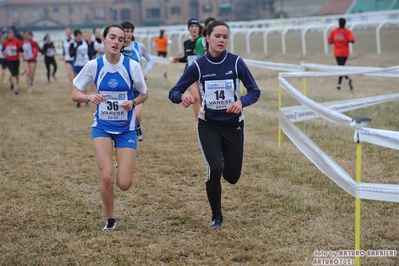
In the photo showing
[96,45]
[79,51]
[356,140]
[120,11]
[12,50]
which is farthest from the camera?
[120,11]

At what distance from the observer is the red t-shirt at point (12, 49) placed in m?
21.5

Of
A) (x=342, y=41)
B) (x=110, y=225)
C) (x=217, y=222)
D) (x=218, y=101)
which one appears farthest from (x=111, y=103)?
(x=342, y=41)

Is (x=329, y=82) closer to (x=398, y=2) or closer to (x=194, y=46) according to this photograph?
(x=194, y=46)

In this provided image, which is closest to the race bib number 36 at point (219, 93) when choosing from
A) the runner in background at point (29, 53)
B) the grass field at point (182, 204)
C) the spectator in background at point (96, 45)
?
the grass field at point (182, 204)

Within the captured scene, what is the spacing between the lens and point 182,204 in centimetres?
769

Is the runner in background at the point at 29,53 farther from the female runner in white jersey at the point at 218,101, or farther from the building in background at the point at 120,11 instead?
the building in background at the point at 120,11

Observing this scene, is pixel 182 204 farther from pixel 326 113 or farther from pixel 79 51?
pixel 79 51

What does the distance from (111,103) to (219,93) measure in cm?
109

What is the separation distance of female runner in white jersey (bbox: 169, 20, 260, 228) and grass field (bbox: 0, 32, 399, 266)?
2.05ft

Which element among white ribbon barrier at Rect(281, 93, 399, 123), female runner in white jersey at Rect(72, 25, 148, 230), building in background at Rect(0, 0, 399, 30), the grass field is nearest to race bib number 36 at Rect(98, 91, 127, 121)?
female runner in white jersey at Rect(72, 25, 148, 230)

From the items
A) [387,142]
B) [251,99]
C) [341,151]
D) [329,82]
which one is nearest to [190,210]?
[251,99]

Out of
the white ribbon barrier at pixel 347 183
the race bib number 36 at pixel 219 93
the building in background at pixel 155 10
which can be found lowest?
the white ribbon barrier at pixel 347 183

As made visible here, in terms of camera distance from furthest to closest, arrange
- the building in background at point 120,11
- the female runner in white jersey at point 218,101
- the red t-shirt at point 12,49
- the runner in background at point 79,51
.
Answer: the building in background at point 120,11 → the red t-shirt at point 12,49 → the runner in background at point 79,51 → the female runner in white jersey at point 218,101

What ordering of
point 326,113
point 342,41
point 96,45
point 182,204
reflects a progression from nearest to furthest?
point 326,113, point 182,204, point 96,45, point 342,41
